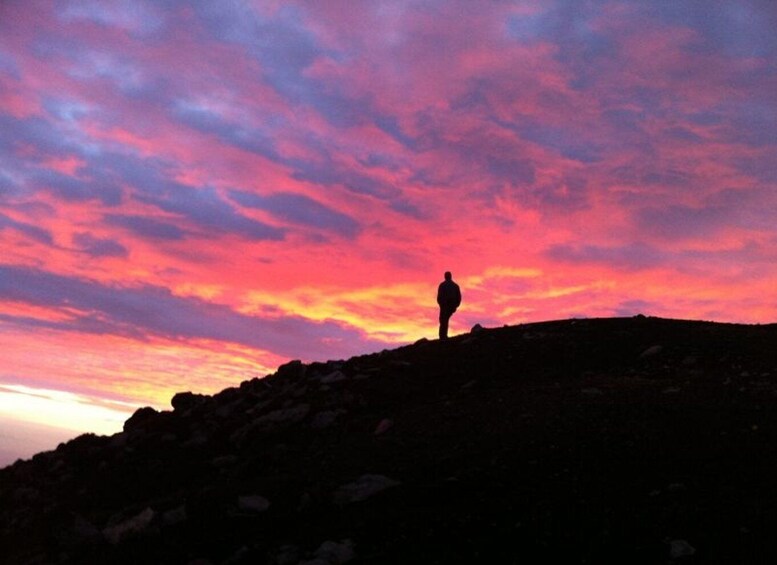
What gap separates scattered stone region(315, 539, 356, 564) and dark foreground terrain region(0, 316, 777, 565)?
0.02 metres

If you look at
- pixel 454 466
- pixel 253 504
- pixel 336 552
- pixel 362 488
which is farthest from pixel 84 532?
pixel 454 466

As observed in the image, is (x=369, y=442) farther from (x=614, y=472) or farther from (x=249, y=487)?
(x=614, y=472)

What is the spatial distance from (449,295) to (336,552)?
44.0 ft

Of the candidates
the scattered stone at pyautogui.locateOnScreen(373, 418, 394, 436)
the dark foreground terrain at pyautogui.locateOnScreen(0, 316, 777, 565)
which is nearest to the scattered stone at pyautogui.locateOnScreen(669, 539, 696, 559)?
the dark foreground terrain at pyautogui.locateOnScreen(0, 316, 777, 565)

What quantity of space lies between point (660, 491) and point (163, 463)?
988cm

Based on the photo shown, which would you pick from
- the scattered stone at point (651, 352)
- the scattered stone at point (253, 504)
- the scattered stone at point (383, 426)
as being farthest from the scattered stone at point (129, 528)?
the scattered stone at point (651, 352)

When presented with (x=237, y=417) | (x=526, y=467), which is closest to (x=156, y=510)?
(x=237, y=417)

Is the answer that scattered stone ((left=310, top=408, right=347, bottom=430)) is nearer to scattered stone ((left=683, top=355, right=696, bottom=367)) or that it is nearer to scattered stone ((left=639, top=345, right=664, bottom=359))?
scattered stone ((left=639, top=345, right=664, bottom=359))

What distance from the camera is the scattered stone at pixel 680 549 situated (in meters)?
7.54

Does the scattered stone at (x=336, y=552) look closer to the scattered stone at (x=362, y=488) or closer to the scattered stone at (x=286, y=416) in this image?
the scattered stone at (x=362, y=488)

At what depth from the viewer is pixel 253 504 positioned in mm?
10008

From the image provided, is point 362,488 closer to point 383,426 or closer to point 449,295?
point 383,426

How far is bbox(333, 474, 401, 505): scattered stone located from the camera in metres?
9.80

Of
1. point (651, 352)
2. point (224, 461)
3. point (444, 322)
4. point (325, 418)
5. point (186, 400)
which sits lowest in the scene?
point (224, 461)
